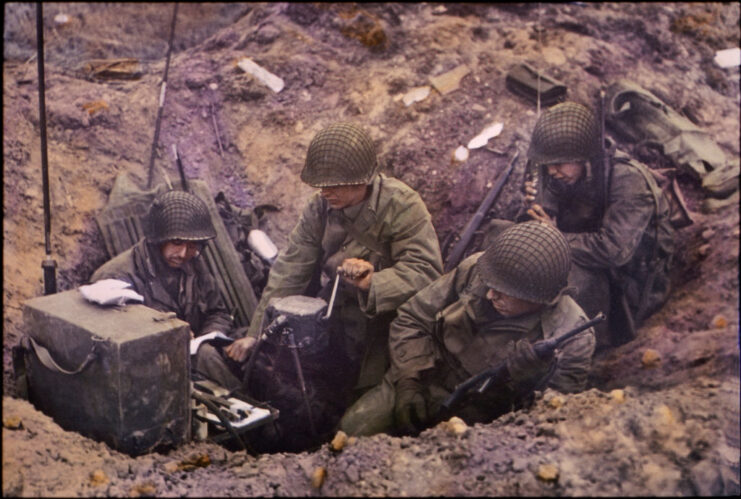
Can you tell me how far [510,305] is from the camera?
4.56 metres

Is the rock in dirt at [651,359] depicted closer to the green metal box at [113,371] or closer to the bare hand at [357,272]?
the bare hand at [357,272]

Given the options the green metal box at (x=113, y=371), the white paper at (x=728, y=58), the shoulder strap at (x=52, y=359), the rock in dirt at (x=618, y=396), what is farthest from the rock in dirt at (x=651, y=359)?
the white paper at (x=728, y=58)

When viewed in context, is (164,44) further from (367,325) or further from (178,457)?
(178,457)

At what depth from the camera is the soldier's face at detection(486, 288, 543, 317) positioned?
4543 mm

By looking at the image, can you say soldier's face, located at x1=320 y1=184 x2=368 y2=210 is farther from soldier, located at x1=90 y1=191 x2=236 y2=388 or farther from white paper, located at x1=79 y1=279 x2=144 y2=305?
white paper, located at x1=79 y1=279 x2=144 y2=305

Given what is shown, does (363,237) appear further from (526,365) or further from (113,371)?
(113,371)

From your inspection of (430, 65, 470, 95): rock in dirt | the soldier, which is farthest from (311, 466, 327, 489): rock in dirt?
(430, 65, 470, 95): rock in dirt

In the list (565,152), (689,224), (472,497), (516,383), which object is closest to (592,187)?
(565,152)

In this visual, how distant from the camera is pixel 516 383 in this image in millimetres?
4488

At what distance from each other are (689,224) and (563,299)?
69.2 inches

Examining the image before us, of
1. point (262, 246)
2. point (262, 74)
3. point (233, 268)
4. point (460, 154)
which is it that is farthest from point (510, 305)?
point (262, 74)

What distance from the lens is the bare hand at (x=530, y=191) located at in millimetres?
5733

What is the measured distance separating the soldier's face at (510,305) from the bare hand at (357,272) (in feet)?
2.84

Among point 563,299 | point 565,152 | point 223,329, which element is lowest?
point 223,329
